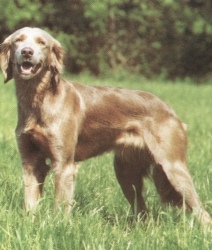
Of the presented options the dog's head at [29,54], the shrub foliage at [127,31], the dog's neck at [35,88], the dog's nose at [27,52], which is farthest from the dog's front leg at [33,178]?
the shrub foliage at [127,31]

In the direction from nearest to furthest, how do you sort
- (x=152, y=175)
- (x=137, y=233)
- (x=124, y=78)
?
1. (x=137, y=233)
2. (x=152, y=175)
3. (x=124, y=78)

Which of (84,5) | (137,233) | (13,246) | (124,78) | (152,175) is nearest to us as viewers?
(13,246)

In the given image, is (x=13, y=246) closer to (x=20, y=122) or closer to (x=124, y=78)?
(x=20, y=122)

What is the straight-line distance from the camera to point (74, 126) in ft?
13.1

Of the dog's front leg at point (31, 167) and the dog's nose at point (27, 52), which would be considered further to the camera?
the dog's front leg at point (31, 167)

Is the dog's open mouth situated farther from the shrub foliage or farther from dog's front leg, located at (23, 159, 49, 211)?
the shrub foliage

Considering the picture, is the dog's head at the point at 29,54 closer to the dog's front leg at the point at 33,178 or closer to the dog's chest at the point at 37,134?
the dog's chest at the point at 37,134

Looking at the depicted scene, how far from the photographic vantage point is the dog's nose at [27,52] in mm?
3756

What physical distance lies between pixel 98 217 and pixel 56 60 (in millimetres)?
1178

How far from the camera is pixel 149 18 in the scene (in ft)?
77.4

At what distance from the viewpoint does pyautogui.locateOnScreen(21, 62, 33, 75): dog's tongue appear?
3.86m

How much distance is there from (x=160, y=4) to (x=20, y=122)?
21.2 metres

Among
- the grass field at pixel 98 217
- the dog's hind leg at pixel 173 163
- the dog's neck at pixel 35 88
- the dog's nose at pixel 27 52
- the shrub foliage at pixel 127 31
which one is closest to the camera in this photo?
the grass field at pixel 98 217

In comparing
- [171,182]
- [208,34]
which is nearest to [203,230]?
[171,182]
